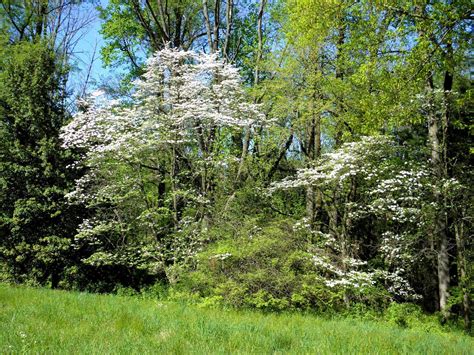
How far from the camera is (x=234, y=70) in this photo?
13055mm

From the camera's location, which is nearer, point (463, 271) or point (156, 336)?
point (156, 336)

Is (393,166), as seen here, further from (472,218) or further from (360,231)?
(360,231)

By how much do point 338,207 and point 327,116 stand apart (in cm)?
333

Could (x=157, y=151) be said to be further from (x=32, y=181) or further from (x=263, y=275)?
(x=263, y=275)

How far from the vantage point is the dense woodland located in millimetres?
10828

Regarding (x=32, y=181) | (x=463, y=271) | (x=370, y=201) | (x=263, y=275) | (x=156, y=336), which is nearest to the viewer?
(x=156, y=336)

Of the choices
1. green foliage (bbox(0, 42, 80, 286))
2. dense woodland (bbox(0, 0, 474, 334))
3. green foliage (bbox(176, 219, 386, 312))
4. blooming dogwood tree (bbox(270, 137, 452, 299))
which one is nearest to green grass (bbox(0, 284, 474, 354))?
green foliage (bbox(176, 219, 386, 312))

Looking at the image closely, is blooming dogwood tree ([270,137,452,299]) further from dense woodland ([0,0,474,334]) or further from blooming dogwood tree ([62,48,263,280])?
blooming dogwood tree ([62,48,263,280])

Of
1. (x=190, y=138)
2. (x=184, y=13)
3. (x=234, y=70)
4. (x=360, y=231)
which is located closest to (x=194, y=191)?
(x=190, y=138)

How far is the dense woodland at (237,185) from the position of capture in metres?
10.8

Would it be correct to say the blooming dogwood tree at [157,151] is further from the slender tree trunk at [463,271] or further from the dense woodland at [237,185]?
the slender tree trunk at [463,271]

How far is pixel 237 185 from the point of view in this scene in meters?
13.7

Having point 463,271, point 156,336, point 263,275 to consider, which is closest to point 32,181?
point 263,275

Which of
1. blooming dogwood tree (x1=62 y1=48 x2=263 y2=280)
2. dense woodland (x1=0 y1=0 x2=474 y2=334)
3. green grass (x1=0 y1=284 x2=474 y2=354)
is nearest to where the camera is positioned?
green grass (x1=0 y1=284 x2=474 y2=354)
